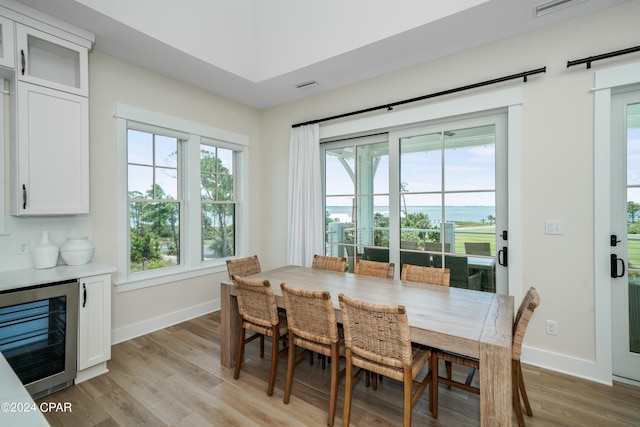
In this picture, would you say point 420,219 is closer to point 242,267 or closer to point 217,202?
point 242,267

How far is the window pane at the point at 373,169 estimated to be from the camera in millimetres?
3717

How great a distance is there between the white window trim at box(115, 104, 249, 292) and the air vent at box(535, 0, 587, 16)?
368cm

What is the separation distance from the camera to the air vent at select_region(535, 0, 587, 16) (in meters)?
2.32

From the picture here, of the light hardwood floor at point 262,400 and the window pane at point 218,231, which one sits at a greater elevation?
the window pane at point 218,231

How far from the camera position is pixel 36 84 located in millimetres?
2436

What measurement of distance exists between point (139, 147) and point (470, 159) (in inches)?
145

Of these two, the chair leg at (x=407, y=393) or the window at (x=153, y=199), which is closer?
the chair leg at (x=407, y=393)

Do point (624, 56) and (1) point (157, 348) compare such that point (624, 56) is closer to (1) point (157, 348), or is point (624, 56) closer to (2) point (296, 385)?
(2) point (296, 385)

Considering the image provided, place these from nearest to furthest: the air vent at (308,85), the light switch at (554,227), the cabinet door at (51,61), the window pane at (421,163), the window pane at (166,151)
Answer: the cabinet door at (51,61), the light switch at (554,227), the window pane at (421,163), the window pane at (166,151), the air vent at (308,85)

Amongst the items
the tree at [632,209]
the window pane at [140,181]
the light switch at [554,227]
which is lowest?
the light switch at [554,227]

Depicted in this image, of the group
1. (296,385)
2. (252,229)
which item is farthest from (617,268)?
(252,229)

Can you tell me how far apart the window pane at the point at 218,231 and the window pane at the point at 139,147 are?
94 centimetres

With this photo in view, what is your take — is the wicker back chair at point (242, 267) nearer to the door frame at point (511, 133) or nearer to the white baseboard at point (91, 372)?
the white baseboard at point (91, 372)

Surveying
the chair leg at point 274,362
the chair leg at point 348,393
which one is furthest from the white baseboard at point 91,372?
the chair leg at point 348,393
